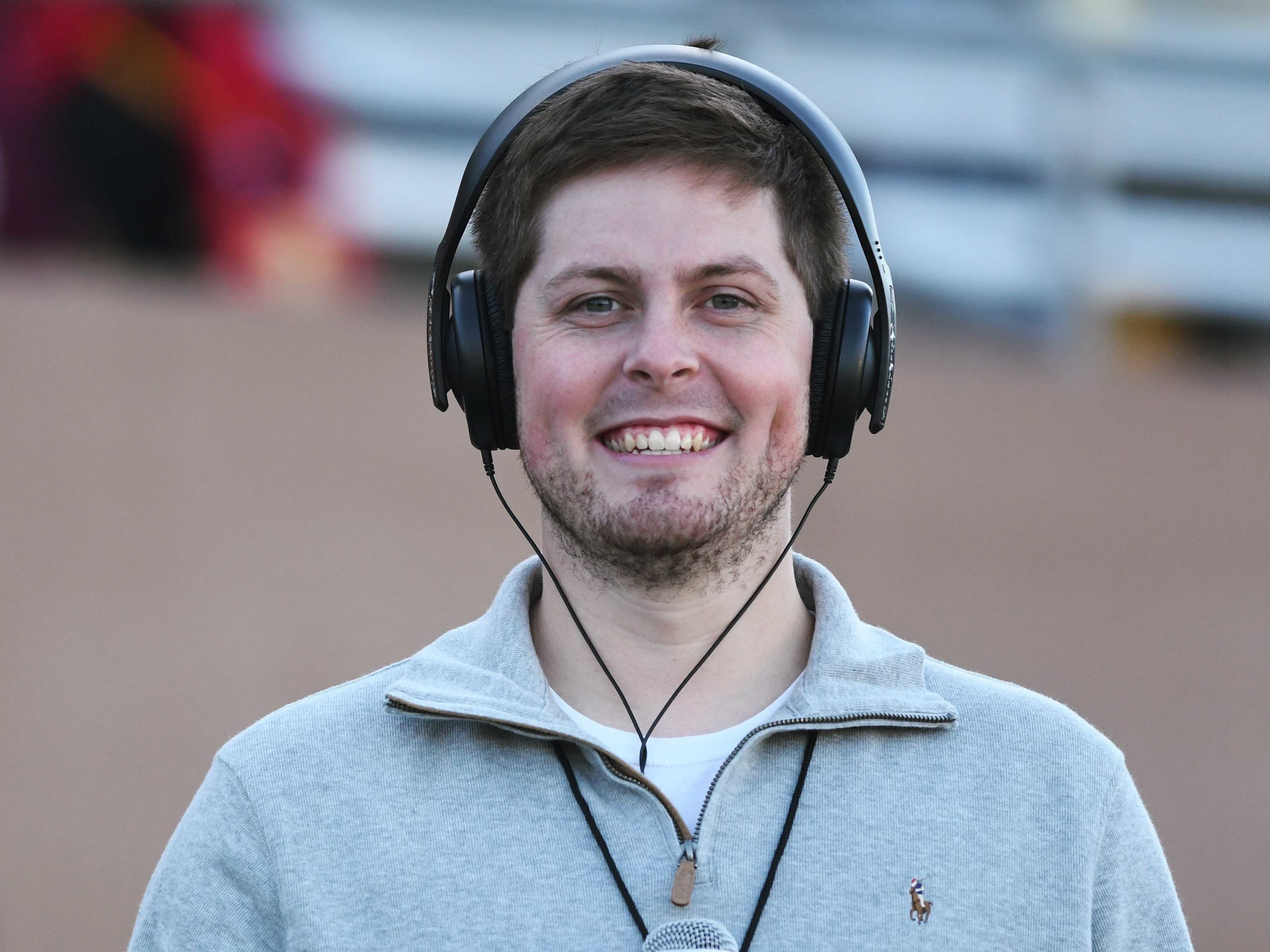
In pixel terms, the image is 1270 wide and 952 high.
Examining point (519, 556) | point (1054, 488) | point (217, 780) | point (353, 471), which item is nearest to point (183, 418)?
point (353, 471)

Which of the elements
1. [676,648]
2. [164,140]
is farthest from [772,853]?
[164,140]

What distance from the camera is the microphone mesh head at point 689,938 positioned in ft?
5.13

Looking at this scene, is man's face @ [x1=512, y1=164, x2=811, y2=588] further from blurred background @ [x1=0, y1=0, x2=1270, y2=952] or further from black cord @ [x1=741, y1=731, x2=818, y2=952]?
blurred background @ [x1=0, y1=0, x2=1270, y2=952]

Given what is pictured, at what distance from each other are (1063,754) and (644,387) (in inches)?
25.8

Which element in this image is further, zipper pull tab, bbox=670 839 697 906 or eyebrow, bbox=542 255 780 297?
eyebrow, bbox=542 255 780 297

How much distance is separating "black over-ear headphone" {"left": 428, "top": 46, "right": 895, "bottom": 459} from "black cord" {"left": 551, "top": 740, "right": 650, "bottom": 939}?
417 mm

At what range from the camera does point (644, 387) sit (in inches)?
70.1

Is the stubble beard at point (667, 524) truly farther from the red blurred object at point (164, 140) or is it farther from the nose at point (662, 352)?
the red blurred object at point (164, 140)

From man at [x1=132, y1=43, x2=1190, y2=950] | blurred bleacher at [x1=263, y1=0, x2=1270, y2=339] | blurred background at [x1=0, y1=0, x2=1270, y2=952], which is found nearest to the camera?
man at [x1=132, y1=43, x2=1190, y2=950]

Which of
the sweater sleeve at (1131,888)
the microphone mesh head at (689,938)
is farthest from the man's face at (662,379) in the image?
the sweater sleeve at (1131,888)

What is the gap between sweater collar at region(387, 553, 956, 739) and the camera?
1.77 meters

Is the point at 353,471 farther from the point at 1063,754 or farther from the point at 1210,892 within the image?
the point at 1063,754

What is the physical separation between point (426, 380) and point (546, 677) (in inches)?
135

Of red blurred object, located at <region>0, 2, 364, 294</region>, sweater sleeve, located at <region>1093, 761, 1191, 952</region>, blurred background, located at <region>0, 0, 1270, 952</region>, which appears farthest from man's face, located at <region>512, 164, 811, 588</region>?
red blurred object, located at <region>0, 2, 364, 294</region>
